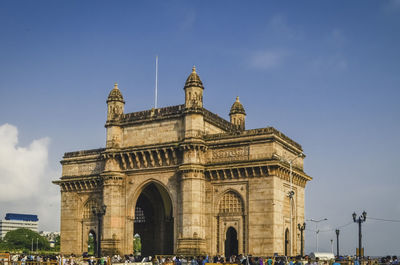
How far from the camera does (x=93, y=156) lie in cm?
5406

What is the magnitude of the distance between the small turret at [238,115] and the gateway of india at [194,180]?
11.1ft

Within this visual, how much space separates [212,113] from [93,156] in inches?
524

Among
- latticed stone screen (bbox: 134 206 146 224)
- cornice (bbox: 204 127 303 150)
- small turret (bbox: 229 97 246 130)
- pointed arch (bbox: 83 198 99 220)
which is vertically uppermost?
A: small turret (bbox: 229 97 246 130)

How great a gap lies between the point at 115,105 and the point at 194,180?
12.1 m

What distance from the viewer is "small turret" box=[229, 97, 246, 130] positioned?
57219 mm

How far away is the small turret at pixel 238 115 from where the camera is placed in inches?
2253

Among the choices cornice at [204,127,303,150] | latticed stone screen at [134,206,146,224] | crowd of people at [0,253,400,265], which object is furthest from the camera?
latticed stone screen at [134,206,146,224]

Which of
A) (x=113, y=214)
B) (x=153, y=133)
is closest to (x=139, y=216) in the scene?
(x=113, y=214)

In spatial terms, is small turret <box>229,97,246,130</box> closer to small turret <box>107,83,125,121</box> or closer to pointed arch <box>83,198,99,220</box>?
small turret <box>107,83,125,121</box>

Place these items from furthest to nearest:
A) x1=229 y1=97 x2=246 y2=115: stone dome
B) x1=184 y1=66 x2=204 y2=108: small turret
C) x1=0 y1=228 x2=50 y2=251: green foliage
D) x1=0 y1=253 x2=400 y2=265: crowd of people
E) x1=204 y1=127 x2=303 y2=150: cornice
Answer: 1. x1=0 y1=228 x2=50 y2=251: green foliage
2. x1=229 y1=97 x2=246 y2=115: stone dome
3. x1=184 y1=66 x2=204 y2=108: small turret
4. x1=204 y1=127 x2=303 y2=150: cornice
5. x1=0 y1=253 x2=400 y2=265: crowd of people

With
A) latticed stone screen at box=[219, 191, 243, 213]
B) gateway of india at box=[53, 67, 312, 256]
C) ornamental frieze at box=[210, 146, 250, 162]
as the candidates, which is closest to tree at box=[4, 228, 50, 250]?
gateway of india at box=[53, 67, 312, 256]

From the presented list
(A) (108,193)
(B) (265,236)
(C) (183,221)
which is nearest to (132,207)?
(A) (108,193)

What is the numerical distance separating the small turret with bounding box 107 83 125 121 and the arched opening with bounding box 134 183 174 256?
327 inches

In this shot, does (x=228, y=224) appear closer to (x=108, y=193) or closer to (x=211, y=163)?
(x=211, y=163)
